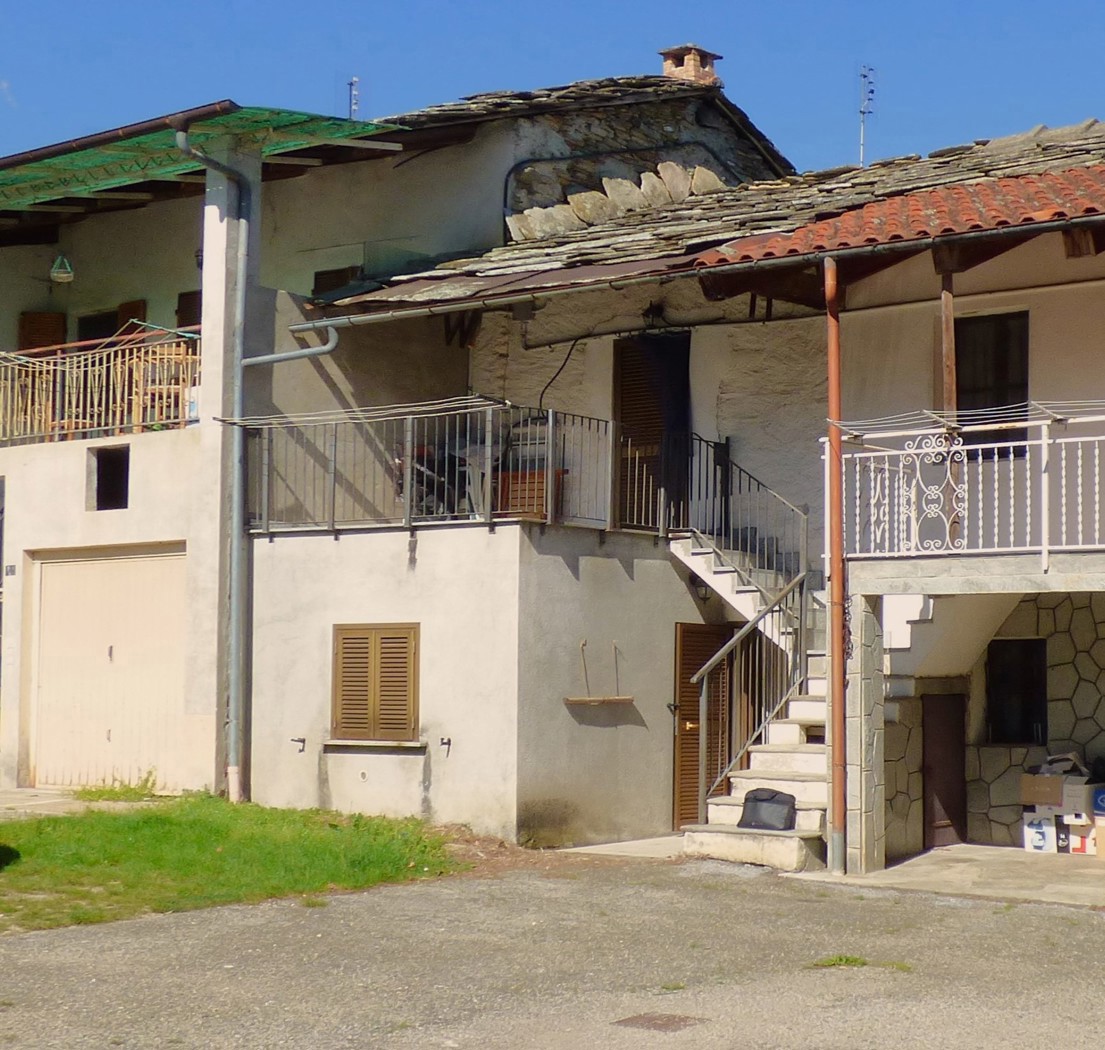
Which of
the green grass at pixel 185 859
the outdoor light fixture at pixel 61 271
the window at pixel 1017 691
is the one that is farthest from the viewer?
the outdoor light fixture at pixel 61 271

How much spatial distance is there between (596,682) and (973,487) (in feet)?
11.7

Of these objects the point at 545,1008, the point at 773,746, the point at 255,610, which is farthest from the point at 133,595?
the point at 545,1008

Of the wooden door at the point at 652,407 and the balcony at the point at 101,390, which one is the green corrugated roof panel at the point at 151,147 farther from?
the wooden door at the point at 652,407

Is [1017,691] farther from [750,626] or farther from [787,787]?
[787,787]

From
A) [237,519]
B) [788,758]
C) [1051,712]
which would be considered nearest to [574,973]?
[788,758]

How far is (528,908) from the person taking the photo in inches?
418

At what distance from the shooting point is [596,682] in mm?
14156

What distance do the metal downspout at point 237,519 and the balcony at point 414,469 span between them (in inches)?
7.0

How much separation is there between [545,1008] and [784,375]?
8933 mm

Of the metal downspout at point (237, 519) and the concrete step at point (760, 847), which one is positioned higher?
the metal downspout at point (237, 519)

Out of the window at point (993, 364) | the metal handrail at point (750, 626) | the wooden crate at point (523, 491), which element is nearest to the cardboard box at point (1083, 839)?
the metal handrail at point (750, 626)

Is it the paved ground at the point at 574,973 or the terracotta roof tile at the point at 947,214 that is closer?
the paved ground at the point at 574,973

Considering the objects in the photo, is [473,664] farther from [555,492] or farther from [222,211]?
[222,211]

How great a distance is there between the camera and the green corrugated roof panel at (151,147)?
47.7 feet
